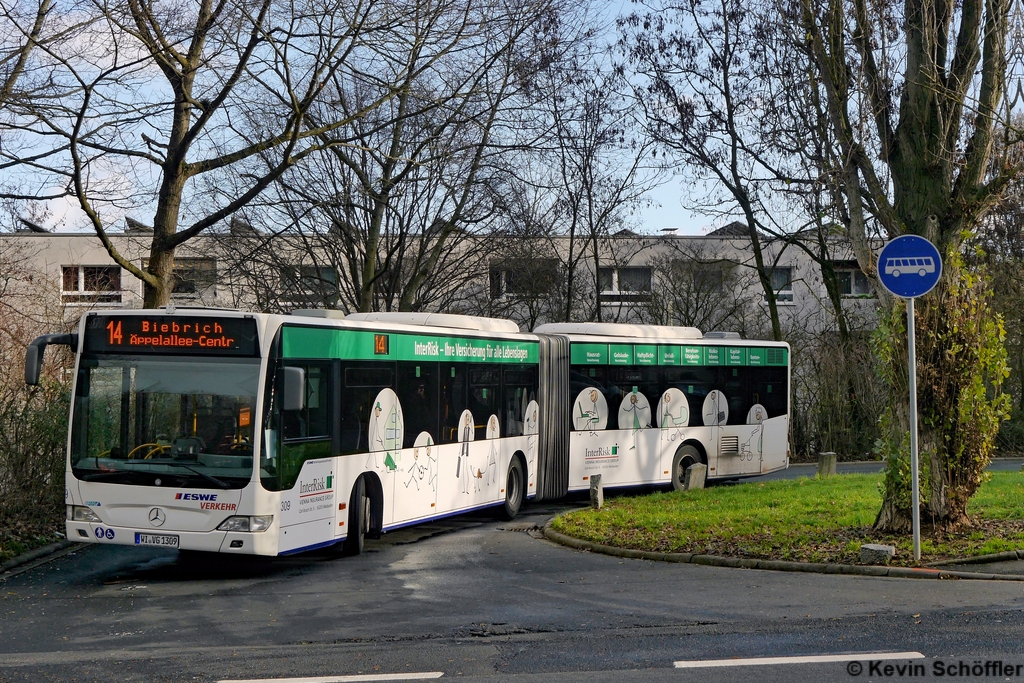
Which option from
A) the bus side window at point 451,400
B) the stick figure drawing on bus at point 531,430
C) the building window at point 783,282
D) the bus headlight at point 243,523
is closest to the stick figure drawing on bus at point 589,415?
the stick figure drawing on bus at point 531,430

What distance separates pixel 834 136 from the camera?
13242 mm

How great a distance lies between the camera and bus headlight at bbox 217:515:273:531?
11.2 m

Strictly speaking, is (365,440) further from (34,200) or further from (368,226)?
(368,226)

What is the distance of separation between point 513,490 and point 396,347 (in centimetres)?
448

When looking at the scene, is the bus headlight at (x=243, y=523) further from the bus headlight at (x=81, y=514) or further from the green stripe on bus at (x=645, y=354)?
the green stripe on bus at (x=645, y=354)

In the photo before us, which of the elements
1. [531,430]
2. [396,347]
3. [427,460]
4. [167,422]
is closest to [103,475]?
[167,422]

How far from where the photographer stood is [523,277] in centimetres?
3112

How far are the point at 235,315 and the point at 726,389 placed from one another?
12.5 m

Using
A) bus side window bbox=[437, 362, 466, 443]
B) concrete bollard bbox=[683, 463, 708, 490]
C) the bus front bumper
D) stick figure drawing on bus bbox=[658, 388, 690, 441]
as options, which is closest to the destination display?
the bus front bumper

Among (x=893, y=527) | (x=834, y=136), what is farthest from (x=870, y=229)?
(x=893, y=527)

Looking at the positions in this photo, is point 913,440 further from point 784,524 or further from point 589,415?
point 589,415

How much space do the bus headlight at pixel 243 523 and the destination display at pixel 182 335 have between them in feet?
5.56

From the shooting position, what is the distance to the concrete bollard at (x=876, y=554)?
11281 mm

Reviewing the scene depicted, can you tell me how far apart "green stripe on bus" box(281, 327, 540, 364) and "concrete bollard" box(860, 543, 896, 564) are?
20.1ft
